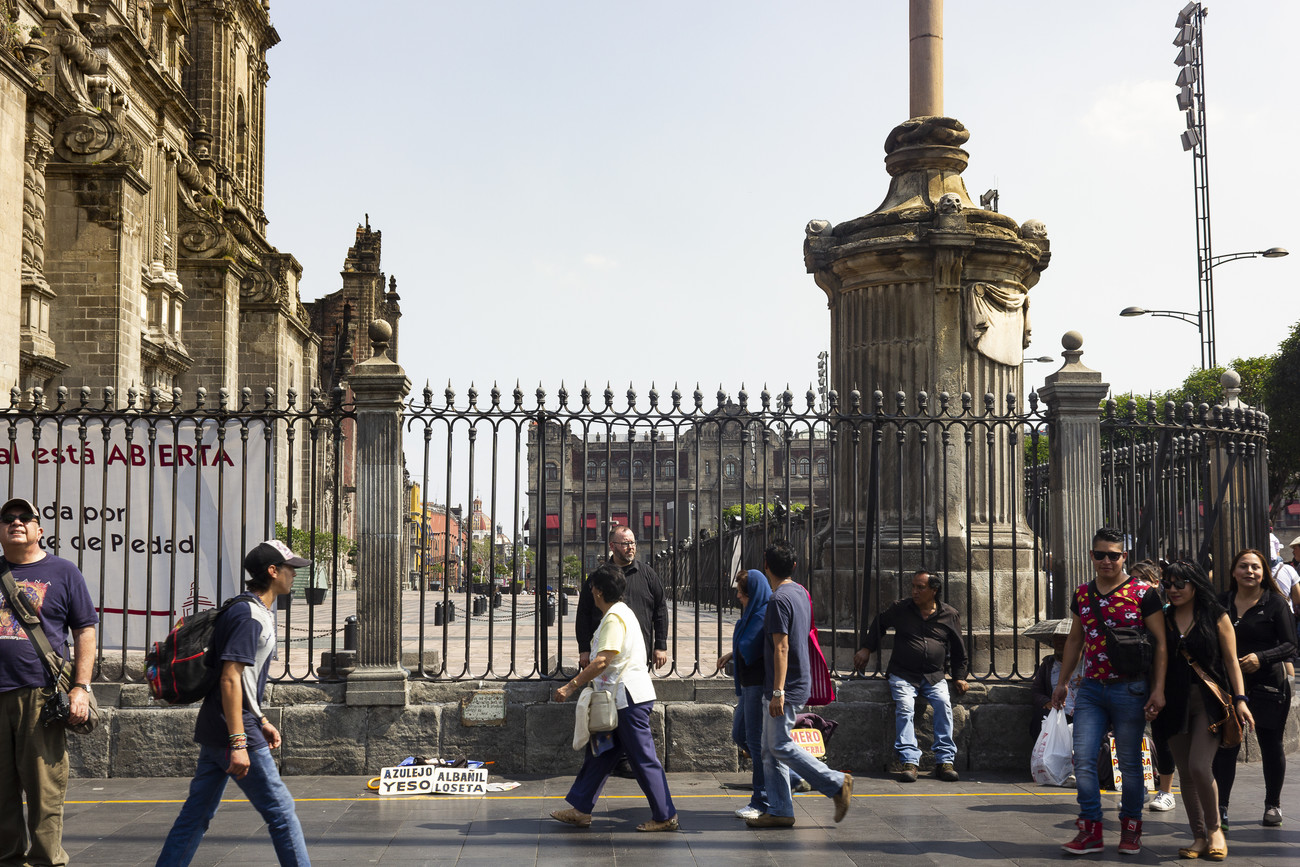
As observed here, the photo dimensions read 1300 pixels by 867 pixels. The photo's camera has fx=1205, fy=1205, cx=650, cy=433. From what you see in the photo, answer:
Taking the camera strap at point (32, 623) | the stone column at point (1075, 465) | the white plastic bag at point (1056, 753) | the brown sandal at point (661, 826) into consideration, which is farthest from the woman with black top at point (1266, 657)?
the camera strap at point (32, 623)

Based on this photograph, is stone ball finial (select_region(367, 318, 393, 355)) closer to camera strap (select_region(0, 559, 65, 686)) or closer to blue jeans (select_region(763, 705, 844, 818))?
camera strap (select_region(0, 559, 65, 686))

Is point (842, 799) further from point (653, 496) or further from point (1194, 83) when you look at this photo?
point (1194, 83)

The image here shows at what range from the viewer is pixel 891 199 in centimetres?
1088

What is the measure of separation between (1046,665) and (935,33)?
19.3 feet

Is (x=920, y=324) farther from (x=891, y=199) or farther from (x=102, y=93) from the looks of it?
(x=102, y=93)

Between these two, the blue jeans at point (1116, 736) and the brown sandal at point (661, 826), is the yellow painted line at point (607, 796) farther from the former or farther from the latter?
the blue jeans at point (1116, 736)

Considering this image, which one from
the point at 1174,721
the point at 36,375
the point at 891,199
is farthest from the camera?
the point at 36,375

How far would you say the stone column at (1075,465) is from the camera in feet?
30.3

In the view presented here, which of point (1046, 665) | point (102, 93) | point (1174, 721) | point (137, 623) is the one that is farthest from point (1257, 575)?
point (102, 93)

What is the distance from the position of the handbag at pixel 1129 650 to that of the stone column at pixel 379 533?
191 inches

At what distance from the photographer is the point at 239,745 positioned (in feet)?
16.3

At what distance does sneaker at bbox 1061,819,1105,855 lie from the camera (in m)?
6.29

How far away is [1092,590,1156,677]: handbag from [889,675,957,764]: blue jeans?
2.56 m

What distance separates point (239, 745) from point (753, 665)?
306cm
